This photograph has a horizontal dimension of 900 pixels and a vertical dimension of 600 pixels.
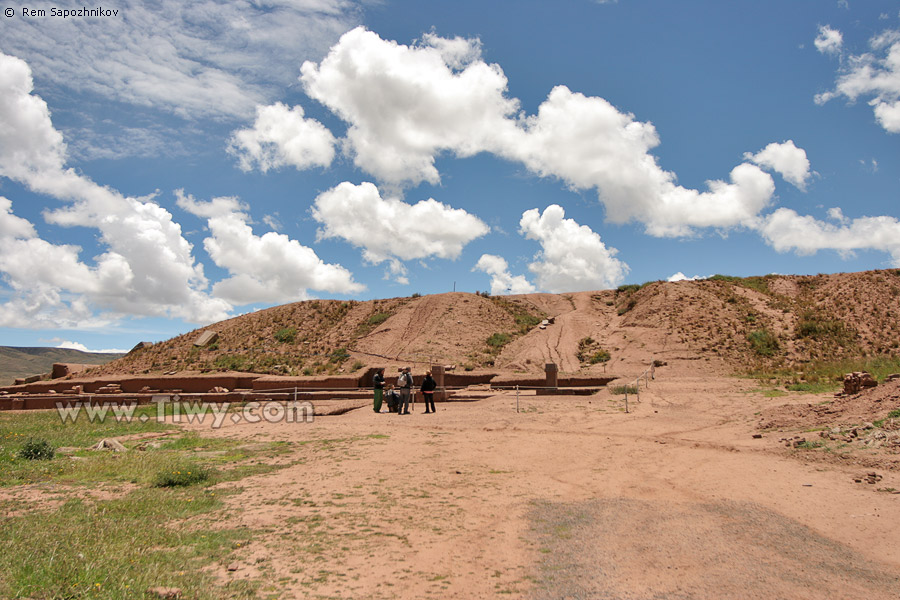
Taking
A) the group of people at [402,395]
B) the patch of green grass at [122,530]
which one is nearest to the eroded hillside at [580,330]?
the group of people at [402,395]

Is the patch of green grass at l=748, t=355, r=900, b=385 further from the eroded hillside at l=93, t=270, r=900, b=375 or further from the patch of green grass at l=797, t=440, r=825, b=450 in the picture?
the patch of green grass at l=797, t=440, r=825, b=450

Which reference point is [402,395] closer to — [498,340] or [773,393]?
[773,393]

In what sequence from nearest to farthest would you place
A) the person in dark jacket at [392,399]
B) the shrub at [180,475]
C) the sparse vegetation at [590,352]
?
the shrub at [180,475]
the person in dark jacket at [392,399]
the sparse vegetation at [590,352]

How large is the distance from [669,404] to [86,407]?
2042cm

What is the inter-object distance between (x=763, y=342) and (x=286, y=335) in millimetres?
35944

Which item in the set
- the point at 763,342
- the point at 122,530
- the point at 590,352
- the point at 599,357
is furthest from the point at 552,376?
the point at 122,530

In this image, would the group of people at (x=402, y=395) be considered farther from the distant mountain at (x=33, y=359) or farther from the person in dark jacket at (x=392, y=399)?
the distant mountain at (x=33, y=359)

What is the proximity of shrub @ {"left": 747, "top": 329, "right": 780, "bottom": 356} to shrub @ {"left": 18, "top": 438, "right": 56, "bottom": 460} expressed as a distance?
105 ft

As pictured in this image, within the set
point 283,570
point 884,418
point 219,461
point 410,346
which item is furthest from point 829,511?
point 410,346

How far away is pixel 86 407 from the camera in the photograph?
19219 mm

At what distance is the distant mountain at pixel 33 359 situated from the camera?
108m

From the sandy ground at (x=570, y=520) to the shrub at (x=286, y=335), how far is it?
1380 inches

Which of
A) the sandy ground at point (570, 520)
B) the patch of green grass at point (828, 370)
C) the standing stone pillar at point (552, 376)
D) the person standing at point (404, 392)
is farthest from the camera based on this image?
the standing stone pillar at point (552, 376)

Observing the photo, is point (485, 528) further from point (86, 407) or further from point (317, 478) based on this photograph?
point (86, 407)
